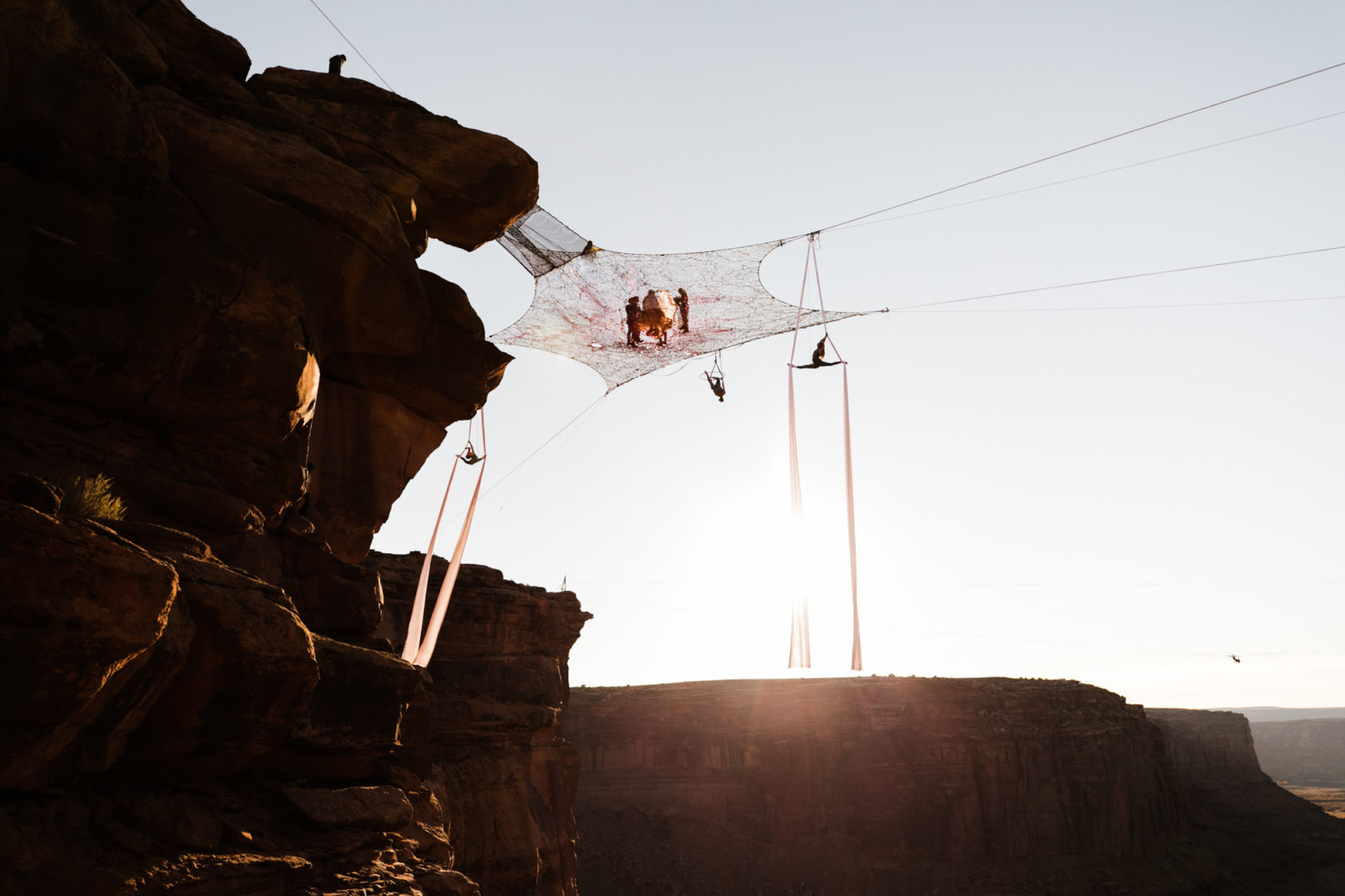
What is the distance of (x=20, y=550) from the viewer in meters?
7.02

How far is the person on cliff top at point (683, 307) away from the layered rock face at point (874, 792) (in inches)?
1732

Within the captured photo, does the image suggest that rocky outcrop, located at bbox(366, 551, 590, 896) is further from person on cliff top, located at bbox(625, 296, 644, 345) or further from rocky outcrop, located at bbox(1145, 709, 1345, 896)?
rocky outcrop, located at bbox(1145, 709, 1345, 896)

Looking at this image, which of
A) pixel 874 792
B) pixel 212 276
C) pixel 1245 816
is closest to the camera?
pixel 212 276

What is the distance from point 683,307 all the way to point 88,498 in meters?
16.0

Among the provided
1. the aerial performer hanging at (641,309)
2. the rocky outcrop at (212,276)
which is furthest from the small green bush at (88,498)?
the aerial performer hanging at (641,309)

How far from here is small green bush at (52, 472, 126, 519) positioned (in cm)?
916

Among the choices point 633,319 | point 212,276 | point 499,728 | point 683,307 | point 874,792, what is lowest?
point 874,792

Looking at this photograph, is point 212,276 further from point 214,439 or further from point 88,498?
point 88,498

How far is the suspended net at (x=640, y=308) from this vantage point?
74.8 ft

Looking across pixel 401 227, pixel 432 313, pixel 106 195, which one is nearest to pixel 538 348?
pixel 432 313

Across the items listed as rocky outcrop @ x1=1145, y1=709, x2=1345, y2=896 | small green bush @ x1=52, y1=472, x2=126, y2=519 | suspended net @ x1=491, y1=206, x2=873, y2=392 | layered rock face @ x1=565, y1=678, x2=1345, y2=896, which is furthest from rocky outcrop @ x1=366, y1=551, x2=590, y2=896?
rocky outcrop @ x1=1145, y1=709, x2=1345, y2=896

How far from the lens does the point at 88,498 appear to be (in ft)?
30.6

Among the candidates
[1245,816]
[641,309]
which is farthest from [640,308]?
[1245,816]

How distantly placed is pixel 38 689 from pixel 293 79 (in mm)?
12089
